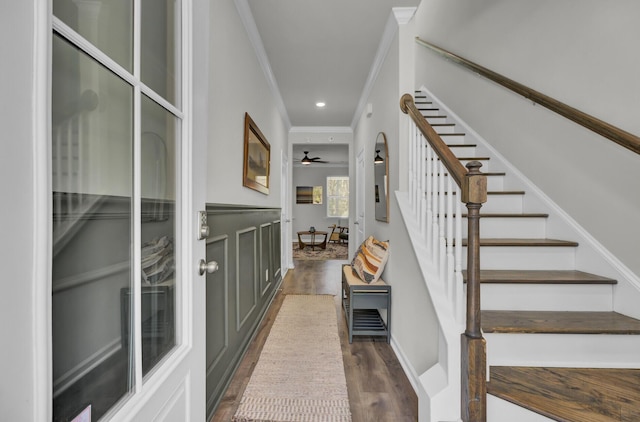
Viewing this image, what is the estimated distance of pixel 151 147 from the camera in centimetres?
82

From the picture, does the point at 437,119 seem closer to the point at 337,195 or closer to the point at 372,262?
the point at 372,262

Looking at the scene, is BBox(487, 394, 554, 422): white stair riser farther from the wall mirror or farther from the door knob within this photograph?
the wall mirror

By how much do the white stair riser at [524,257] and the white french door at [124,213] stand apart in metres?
1.67

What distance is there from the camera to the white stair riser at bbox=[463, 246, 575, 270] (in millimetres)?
1869

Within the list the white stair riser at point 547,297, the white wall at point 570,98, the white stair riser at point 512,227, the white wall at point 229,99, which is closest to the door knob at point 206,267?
the white wall at point 229,99

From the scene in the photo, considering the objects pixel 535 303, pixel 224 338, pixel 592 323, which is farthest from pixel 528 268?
pixel 224 338

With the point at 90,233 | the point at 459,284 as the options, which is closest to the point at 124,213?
the point at 90,233

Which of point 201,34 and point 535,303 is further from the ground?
point 201,34

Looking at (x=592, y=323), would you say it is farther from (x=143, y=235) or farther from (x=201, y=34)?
(x=201, y=34)

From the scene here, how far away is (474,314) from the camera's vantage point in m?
1.20

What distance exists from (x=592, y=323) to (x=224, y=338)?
1964 mm

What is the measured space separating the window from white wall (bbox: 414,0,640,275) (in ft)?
25.0

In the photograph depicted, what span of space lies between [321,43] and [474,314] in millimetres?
2630

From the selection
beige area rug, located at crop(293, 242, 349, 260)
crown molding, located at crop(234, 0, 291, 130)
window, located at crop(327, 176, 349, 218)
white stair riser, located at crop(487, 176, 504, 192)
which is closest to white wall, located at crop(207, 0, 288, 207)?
crown molding, located at crop(234, 0, 291, 130)
